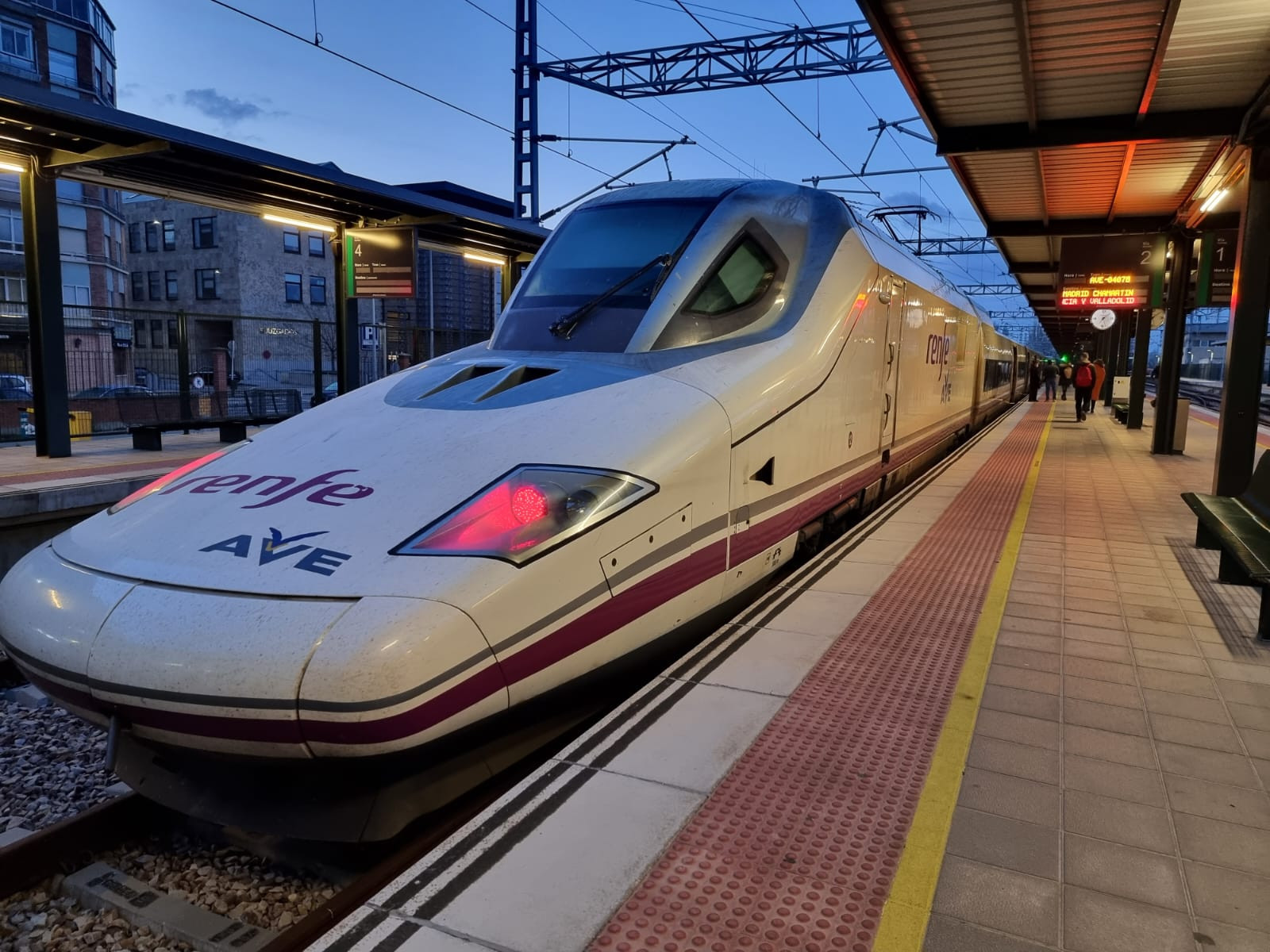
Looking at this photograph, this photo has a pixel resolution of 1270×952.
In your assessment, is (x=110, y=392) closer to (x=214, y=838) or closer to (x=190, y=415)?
(x=190, y=415)

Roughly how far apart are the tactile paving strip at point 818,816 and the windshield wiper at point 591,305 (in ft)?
6.73

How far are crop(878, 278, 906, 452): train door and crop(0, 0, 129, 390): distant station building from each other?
36782mm

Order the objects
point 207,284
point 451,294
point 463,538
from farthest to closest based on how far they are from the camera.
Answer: point 451,294, point 207,284, point 463,538

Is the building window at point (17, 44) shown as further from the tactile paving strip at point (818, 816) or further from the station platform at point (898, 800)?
the tactile paving strip at point (818, 816)

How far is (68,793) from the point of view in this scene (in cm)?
387

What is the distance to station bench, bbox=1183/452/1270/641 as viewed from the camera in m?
4.45

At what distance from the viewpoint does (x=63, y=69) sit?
39.6 metres

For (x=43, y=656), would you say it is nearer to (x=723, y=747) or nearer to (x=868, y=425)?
(x=723, y=747)

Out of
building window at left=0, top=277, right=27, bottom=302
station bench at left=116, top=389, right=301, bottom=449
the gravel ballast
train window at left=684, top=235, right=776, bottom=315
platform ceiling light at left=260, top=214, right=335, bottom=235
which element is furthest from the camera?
building window at left=0, top=277, right=27, bottom=302

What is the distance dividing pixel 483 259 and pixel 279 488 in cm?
1243

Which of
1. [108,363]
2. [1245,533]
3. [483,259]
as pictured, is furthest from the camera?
[483,259]

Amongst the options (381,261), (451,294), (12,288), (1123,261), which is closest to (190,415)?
(381,261)

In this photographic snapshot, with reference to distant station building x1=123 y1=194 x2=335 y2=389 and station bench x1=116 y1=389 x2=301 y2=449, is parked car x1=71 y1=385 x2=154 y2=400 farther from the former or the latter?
distant station building x1=123 y1=194 x2=335 y2=389

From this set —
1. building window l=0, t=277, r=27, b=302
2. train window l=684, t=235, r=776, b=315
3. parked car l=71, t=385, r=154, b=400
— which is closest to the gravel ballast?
train window l=684, t=235, r=776, b=315
